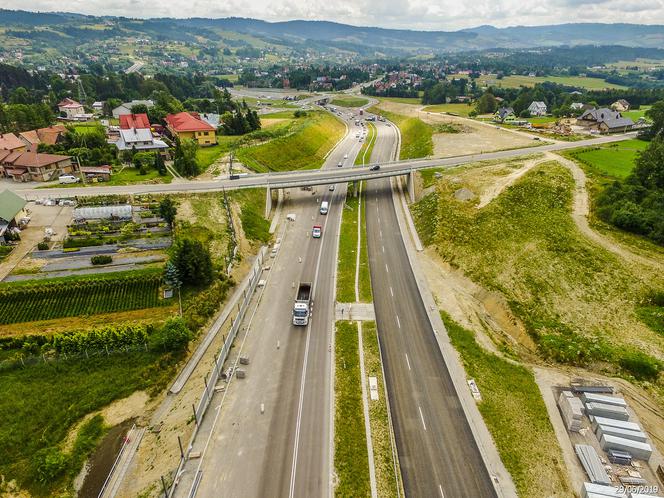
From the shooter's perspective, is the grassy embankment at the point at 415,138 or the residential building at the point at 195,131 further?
the residential building at the point at 195,131

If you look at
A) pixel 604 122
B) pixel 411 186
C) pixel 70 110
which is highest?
pixel 604 122

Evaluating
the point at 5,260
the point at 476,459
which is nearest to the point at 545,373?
the point at 476,459

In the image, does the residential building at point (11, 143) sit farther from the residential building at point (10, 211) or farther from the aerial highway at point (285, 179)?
the residential building at point (10, 211)

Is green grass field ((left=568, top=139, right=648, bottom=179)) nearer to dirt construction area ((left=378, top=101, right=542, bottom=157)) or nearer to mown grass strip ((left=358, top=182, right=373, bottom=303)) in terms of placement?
dirt construction area ((left=378, top=101, right=542, bottom=157))

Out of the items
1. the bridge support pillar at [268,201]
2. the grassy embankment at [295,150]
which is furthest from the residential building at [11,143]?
the bridge support pillar at [268,201]

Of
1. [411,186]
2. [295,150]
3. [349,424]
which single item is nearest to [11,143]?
[295,150]

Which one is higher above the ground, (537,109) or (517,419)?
(517,419)

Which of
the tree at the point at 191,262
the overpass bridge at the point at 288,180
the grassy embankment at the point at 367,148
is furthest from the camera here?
the grassy embankment at the point at 367,148

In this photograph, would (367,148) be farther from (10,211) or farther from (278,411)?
(278,411)
